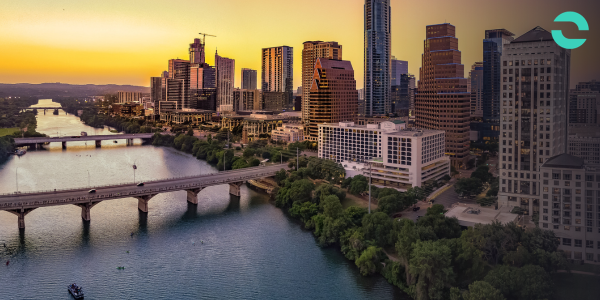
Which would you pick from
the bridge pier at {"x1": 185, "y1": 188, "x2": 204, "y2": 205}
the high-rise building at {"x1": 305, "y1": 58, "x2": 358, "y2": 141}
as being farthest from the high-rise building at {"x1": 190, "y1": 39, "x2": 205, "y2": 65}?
the bridge pier at {"x1": 185, "y1": 188, "x2": 204, "y2": 205}

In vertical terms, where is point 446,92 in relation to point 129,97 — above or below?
below

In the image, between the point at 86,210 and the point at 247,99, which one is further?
the point at 247,99

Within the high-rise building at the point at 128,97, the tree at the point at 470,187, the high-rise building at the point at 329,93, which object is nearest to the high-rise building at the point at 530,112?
the tree at the point at 470,187

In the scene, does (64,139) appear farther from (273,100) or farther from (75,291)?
(273,100)

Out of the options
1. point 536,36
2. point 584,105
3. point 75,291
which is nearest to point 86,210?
point 75,291

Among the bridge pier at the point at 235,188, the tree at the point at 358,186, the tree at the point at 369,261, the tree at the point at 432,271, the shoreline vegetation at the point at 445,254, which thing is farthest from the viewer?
the bridge pier at the point at 235,188

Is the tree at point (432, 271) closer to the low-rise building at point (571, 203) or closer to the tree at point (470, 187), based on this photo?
the low-rise building at point (571, 203)
